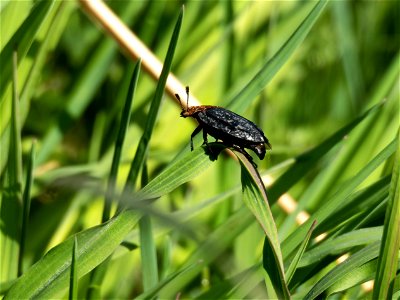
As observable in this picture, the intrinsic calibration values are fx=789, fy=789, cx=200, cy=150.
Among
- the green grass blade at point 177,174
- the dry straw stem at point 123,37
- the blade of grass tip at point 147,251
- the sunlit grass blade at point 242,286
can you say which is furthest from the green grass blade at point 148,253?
the dry straw stem at point 123,37

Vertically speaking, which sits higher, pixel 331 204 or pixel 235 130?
pixel 235 130

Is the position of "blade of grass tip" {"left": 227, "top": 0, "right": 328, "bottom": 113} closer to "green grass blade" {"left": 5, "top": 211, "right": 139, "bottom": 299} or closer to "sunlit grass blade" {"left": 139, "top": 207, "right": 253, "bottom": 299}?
"sunlit grass blade" {"left": 139, "top": 207, "right": 253, "bottom": 299}

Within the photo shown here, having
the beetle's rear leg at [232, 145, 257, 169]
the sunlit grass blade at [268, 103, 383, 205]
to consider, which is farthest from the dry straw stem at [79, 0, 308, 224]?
the beetle's rear leg at [232, 145, 257, 169]

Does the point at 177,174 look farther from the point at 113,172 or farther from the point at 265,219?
the point at 113,172

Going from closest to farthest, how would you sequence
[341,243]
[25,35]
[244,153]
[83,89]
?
[244,153]
[341,243]
[25,35]
[83,89]

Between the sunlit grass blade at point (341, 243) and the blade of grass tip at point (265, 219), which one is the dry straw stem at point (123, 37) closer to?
the sunlit grass blade at point (341, 243)

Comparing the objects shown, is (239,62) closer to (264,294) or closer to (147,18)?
(147,18)

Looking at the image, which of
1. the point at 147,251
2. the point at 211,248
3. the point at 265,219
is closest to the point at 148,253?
the point at 147,251
